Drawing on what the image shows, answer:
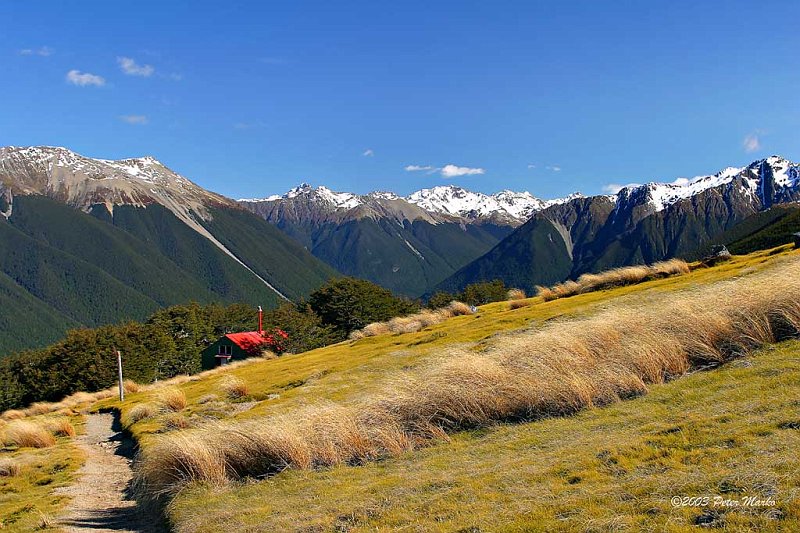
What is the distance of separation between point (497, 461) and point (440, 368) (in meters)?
4.95

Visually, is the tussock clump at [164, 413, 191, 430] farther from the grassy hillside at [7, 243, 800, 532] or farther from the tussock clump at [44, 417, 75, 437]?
the grassy hillside at [7, 243, 800, 532]

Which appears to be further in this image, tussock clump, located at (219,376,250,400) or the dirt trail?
tussock clump, located at (219,376,250,400)

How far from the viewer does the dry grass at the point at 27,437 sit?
87.6 feet

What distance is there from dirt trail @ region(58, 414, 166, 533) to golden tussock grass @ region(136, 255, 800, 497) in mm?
807

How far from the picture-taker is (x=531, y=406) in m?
12.6

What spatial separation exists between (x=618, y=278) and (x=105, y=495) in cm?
3689

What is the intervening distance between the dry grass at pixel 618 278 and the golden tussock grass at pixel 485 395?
27012 millimetres

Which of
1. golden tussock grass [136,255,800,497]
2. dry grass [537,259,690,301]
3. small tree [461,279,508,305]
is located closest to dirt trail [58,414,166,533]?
golden tussock grass [136,255,800,497]

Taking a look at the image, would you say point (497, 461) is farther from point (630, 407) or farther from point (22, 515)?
point (22, 515)

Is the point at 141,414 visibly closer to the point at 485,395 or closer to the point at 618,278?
the point at 485,395

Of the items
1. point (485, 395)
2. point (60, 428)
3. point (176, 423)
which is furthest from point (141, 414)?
point (485, 395)

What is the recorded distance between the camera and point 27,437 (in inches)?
1062

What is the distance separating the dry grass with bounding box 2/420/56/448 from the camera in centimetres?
2670

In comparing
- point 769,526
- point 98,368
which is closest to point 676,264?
point 769,526
